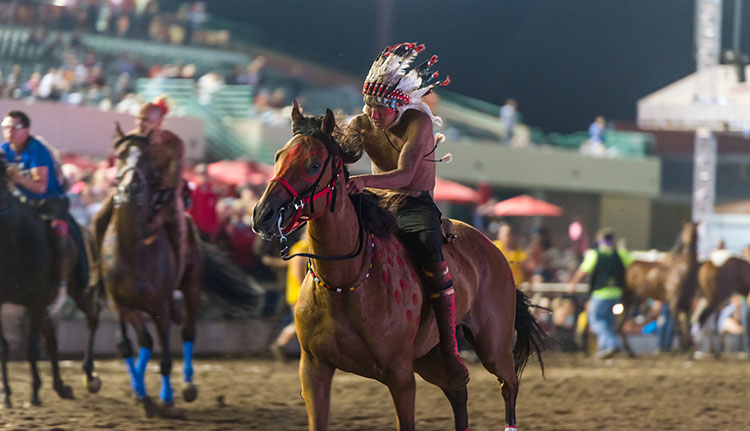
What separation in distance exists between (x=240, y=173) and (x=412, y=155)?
11393 mm

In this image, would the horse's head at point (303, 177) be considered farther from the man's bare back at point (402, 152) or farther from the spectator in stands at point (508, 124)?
the spectator in stands at point (508, 124)

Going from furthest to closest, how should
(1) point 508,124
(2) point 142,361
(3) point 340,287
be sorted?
(1) point 508,124 → (2) point 142,361 → (3) point 340,287

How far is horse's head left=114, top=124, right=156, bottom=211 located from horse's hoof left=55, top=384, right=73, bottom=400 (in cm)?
174

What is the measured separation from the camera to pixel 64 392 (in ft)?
28.8

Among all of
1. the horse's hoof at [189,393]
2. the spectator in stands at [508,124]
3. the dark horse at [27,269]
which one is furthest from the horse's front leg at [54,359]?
the spectator in stands at [508,124]

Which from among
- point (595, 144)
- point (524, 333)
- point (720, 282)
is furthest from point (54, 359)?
point (595, 144)

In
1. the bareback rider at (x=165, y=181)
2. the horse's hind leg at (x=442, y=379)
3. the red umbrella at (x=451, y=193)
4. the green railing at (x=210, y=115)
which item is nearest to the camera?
the horse's hind leg at (x=442, y=379)

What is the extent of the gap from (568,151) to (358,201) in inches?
970

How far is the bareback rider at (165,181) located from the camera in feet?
27.5

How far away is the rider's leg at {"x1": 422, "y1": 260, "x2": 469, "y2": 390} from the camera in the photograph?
5.44 meters

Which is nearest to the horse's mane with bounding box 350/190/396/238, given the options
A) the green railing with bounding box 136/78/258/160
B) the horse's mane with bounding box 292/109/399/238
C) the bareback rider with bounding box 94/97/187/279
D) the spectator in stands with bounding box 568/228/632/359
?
the horse's mane with bounding box 292/109/399/238

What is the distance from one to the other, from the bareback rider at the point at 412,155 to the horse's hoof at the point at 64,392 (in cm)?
430

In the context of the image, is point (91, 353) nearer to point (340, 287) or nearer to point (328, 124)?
point (340, 287)

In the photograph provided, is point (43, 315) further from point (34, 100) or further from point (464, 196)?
point (464, 196)
